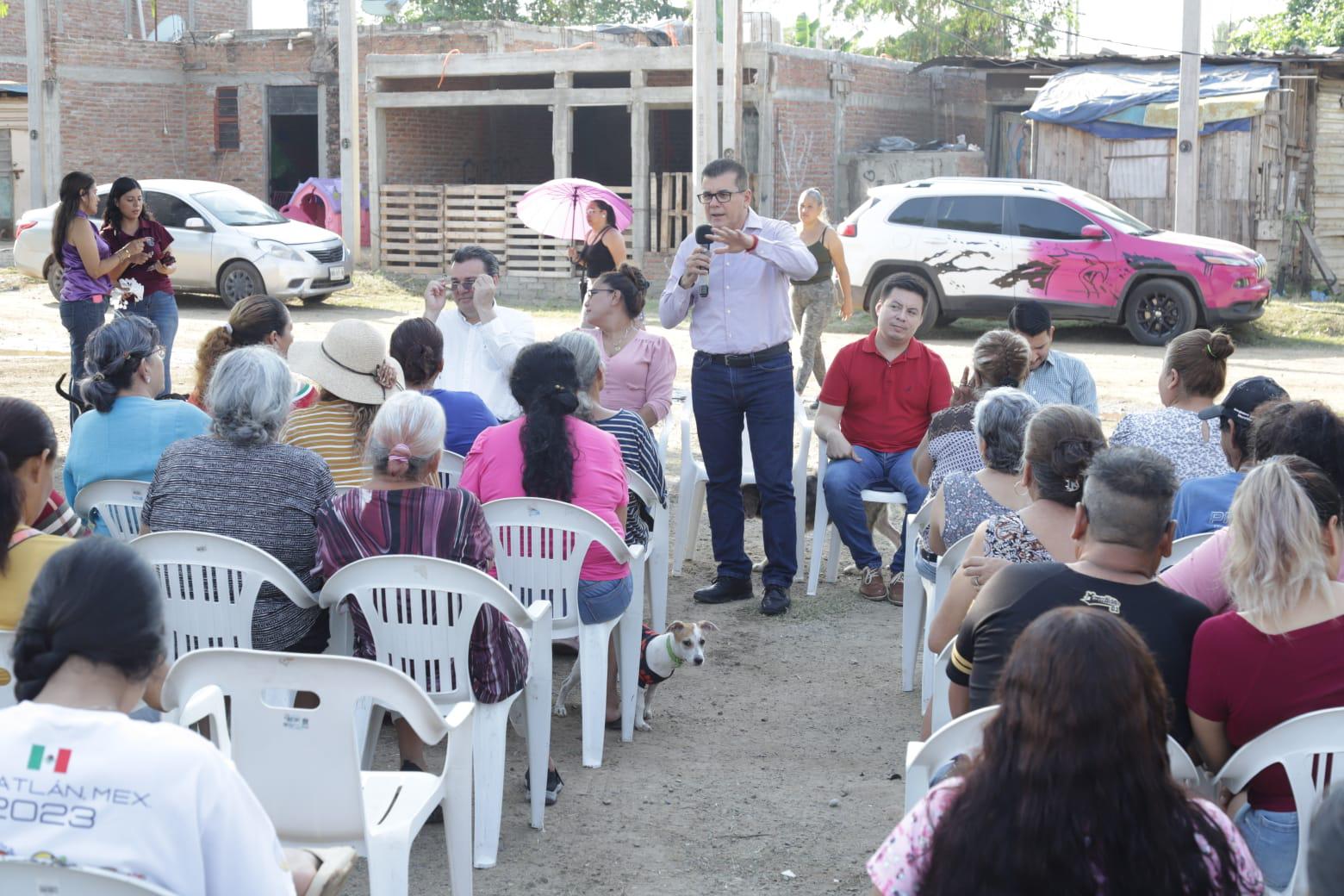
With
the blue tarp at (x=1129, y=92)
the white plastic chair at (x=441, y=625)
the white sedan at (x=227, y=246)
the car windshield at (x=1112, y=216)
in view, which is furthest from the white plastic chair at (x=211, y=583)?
the blue tarp at (x=1129, y=92)

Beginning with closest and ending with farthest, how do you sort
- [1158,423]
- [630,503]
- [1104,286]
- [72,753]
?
1. [72,753]
2. [1158,423]
3. [630,503]
4. [1104,286]

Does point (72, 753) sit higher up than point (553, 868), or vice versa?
point (72, 753)

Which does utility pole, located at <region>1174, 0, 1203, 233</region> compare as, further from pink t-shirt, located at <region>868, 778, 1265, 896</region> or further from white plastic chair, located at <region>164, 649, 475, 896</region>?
pink t-shirt, located at <region>868, 778, 1265, 896</region>

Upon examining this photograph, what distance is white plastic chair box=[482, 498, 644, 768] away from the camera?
162 inches

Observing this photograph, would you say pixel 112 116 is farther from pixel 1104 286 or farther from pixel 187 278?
pixel 1104 286

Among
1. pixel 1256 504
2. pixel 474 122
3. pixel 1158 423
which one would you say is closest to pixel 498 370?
pixel 1158 423

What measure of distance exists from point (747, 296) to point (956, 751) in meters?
3.51

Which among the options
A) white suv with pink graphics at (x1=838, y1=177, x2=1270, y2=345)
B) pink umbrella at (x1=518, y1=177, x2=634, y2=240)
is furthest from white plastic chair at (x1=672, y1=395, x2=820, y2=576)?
white suv with pink graphics at (x1=838, y1=177, x2=1270, y2=345)

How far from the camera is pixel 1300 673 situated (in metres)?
2.69

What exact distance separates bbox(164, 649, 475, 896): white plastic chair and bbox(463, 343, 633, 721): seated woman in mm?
1399

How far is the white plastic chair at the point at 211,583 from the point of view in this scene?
3541mm

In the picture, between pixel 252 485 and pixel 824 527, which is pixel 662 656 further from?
pixel 824 527

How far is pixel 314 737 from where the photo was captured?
2.84m

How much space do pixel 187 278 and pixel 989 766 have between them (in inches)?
688
